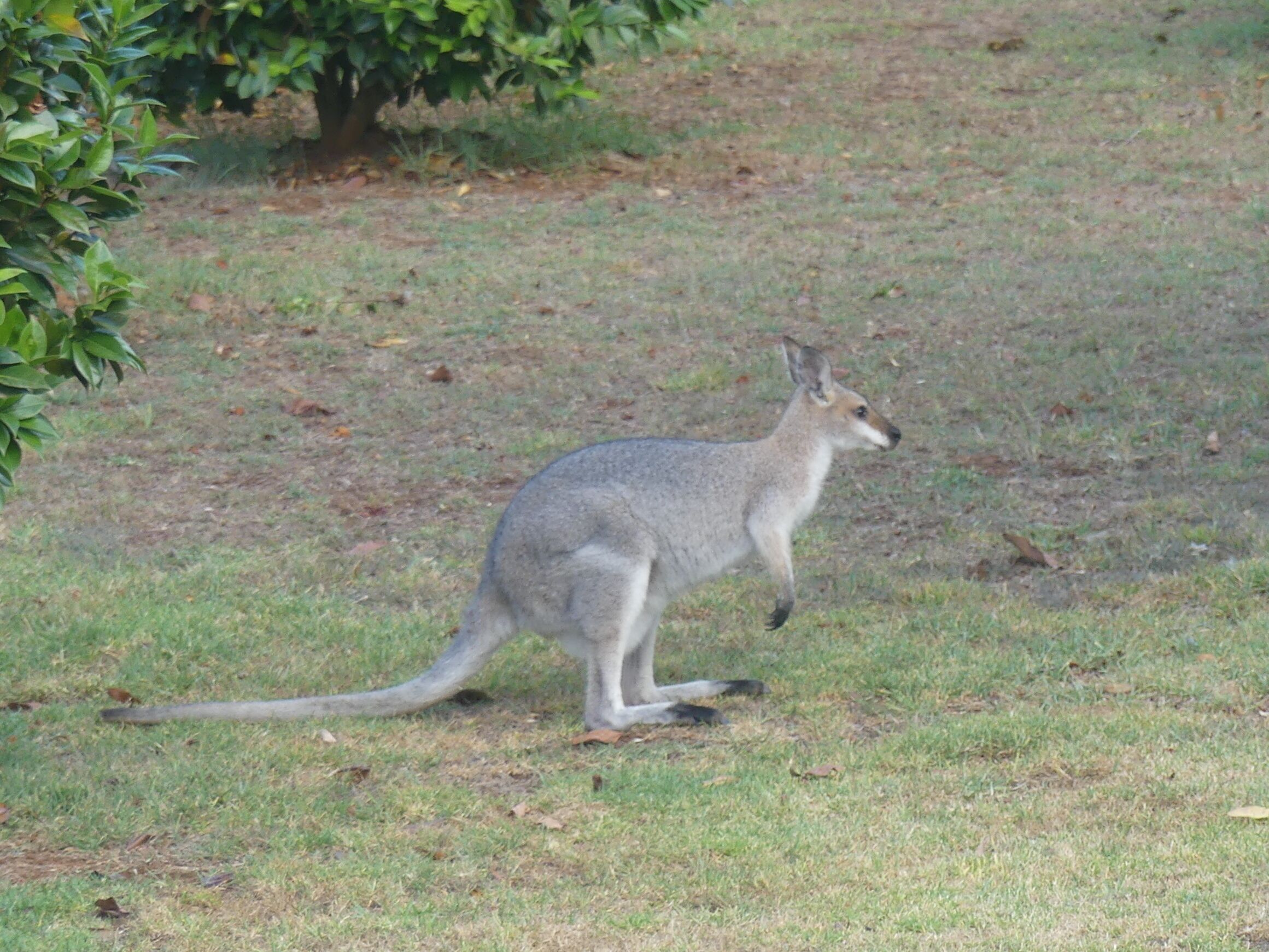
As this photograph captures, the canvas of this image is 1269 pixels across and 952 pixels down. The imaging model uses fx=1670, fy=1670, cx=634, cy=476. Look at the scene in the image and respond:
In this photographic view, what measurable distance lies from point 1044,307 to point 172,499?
4.50 meters

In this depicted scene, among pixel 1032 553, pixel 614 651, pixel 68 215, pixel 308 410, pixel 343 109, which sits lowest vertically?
pixel 308 410

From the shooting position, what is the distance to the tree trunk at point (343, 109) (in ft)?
37.4

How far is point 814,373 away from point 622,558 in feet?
3.40

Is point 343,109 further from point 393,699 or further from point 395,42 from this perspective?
point 393,699

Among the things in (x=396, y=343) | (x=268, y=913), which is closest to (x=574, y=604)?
(x=268, y=913)

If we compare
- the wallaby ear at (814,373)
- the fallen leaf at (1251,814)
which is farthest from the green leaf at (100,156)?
the fallen leaf at (1251,814)

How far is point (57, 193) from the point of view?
14.1ft

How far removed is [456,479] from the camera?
739 cm

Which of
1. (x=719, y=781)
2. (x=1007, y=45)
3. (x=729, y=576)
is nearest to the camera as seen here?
(x=719, y=781)

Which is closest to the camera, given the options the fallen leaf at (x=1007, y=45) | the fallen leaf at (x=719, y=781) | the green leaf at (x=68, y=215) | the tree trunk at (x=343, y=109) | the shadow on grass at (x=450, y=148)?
the green leaf at (x=68, y=215)

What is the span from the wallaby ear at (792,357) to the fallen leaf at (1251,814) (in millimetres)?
2072

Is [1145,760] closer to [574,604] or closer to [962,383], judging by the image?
[574,604]

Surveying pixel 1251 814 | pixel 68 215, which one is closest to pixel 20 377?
pixel 68 215

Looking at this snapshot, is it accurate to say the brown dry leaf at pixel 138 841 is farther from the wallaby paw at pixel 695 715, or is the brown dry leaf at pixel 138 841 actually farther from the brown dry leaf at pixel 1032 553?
the brown dry leaf at pixel 1032 553
